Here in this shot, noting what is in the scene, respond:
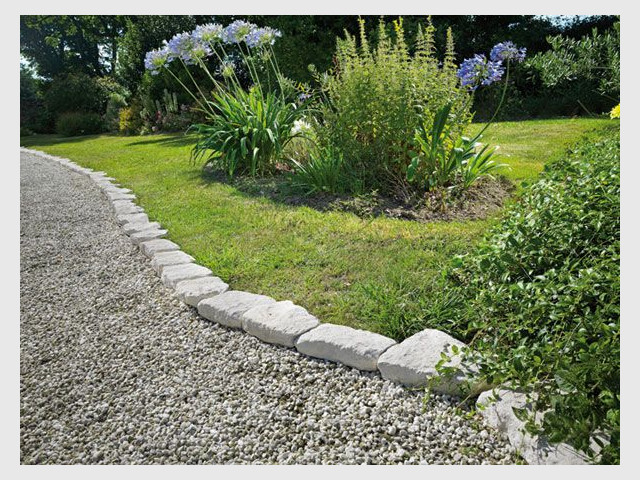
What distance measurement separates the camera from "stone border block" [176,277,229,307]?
3.16m

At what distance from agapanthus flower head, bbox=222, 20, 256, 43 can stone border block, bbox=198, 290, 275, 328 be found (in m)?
3.59

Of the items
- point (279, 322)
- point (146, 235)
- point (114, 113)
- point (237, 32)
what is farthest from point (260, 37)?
point (114, 113)

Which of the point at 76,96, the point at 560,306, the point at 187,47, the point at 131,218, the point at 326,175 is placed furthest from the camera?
the point at 76,96

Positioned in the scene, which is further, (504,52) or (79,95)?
(79,95)

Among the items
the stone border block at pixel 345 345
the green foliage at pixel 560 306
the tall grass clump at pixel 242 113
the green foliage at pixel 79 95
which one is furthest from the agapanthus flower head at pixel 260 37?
the green foliage at pixel 79 95

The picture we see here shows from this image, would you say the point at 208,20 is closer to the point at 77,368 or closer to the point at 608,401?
the point at 77,368

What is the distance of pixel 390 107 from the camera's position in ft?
15.4

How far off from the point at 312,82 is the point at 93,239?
7.45 m

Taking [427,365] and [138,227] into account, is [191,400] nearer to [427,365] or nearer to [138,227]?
[427,365]

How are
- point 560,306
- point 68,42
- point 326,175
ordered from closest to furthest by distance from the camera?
point 560,306 → point 326,175 → point 68,42

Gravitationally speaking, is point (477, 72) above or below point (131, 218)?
above

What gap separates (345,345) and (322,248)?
4.36 ft

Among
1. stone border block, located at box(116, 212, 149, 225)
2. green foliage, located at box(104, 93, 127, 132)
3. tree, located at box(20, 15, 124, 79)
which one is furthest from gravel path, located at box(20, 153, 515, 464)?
tree, located at box(20, 15, 124, 79)

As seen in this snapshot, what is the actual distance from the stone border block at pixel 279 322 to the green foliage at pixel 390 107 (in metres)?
2.21
